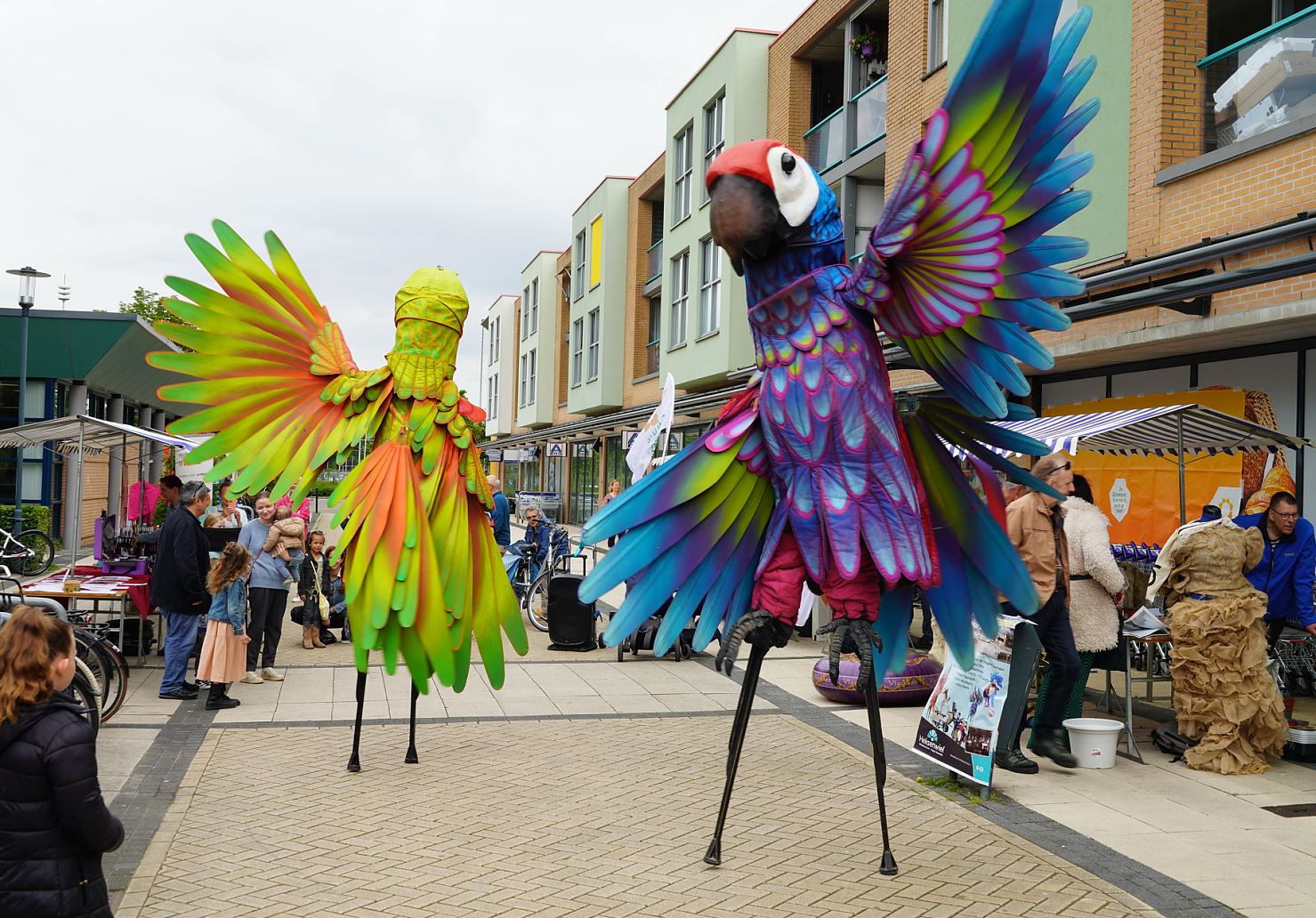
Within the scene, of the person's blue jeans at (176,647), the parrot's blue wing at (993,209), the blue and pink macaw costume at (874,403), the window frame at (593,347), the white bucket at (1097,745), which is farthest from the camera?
the window frame at (593,347)

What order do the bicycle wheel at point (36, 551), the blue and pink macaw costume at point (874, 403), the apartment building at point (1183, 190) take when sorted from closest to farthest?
the blue and pink macaw costume at point (874, 403) → the apartment building at point (1183, 190) → the bicycle wheel at point (36, 551)

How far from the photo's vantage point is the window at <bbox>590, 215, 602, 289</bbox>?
35.7 meters

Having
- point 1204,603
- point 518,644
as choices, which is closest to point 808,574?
point 518,644

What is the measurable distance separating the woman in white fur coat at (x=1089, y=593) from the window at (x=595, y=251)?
96.8 feet

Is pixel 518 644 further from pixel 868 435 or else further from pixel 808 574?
pixel 868 435

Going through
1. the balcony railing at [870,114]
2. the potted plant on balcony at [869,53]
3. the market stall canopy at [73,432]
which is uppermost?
the potted plant on balcony at [869,53]

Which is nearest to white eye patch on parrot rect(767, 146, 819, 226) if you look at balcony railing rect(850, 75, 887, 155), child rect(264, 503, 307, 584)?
child rect(264, 503, 307, 584)

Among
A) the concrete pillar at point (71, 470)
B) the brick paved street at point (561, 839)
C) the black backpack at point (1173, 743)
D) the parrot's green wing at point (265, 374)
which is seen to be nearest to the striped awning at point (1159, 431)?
the black backpack at point (1173, 743)

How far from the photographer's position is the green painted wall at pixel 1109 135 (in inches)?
445

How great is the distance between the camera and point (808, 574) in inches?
169

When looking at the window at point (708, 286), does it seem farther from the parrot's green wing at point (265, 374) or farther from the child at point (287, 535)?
the parrot's green wing at point (265, 374)

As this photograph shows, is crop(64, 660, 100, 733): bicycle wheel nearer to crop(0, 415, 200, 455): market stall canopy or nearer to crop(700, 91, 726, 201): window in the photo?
crop(0, 415, 200, 455): market stall canopy

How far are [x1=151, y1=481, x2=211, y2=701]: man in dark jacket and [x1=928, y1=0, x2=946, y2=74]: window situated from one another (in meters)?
12.1

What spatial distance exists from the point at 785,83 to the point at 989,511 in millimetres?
18646
